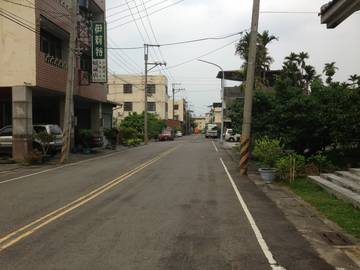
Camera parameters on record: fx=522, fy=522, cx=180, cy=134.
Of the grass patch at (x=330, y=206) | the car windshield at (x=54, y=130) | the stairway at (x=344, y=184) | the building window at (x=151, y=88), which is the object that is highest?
the building window at (x=151, y=88)

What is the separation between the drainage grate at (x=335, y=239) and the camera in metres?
8.87

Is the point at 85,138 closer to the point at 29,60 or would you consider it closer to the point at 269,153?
the point at 29,60

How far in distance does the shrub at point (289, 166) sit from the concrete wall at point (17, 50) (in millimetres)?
14989

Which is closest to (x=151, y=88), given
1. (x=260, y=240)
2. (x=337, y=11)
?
(x=337, y=11)

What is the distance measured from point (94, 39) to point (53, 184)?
2046cm

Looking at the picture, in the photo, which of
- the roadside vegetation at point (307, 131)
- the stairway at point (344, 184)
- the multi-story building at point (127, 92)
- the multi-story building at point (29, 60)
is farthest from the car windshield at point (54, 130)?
the multi-story building at point (127, 92)

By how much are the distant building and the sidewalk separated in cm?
399

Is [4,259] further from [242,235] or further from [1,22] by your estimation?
[1,22]

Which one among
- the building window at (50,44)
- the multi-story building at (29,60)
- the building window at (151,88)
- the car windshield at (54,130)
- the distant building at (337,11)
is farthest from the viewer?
the building window at (151,88)

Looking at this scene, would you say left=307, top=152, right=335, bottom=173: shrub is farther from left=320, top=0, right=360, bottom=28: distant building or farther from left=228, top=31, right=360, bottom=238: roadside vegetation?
left=320, top=0, right=360, bottom=28: distant building

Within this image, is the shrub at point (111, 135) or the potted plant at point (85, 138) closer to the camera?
the potted plant at point (85, 138)

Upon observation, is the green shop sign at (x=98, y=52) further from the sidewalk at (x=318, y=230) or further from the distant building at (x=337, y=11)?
the distant building at (x=337, y=11)

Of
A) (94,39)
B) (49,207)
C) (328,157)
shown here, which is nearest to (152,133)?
(94,39)

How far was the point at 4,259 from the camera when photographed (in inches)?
292
